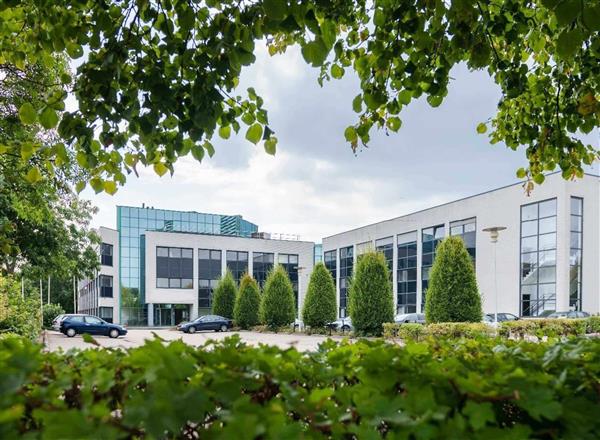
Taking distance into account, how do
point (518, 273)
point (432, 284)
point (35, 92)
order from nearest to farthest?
1. point (35, 92)
2. point (432, 284)
3. point (518, 273)

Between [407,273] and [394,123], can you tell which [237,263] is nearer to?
[407,273]

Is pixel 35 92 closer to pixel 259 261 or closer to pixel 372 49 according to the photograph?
pixel 372 49

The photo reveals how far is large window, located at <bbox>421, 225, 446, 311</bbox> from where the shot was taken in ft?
123

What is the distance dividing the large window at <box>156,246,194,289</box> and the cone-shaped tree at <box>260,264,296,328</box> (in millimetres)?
16204

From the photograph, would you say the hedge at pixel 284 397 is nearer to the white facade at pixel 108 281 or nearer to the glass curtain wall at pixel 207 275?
the glass curtain wall at pixel 207 275

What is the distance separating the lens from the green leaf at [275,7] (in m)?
2.48

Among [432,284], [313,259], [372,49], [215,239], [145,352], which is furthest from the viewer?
[313,259]

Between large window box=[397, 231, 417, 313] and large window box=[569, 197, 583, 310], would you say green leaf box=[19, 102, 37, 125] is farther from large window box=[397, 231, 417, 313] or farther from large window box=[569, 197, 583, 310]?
large window box=[397, 231, 417, 313]

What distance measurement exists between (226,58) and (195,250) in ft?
145

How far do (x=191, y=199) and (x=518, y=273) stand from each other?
128 feet

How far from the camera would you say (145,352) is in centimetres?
137

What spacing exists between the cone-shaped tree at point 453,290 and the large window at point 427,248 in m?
18.0

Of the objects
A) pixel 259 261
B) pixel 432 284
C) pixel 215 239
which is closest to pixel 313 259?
pixel 259 261

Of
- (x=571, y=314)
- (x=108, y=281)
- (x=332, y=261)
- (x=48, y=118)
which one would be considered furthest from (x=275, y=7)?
(x=332, y=261)
